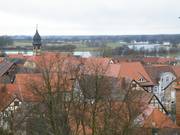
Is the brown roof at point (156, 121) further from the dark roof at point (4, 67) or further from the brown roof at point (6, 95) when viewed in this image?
the dark roof at point (4, 67)

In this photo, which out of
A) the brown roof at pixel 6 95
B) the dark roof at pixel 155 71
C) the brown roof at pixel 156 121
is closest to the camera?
the brown roof at pixel 156 121

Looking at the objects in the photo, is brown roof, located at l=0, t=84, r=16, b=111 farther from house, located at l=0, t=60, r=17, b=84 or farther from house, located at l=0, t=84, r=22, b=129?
house, located at l=0, t=60, r=17, b=84

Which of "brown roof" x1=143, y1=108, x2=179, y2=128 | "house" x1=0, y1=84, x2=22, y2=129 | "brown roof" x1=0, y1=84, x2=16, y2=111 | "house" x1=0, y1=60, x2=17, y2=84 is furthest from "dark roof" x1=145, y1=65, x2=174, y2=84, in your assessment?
"brown roof" x1=143, y1=108, x2=179, y2=128

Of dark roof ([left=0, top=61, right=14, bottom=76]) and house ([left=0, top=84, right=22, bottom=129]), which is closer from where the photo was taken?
house ([left=0, top=84, right=22, bottom=129])

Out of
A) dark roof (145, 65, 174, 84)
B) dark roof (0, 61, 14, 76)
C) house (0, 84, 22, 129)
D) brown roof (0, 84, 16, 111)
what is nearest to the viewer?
house (0, 84, 22, 129)

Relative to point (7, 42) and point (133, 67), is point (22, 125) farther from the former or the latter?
point (7, 42)

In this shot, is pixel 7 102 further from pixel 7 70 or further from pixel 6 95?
pixel 7 70

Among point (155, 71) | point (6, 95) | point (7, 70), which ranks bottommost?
point (7, 70)

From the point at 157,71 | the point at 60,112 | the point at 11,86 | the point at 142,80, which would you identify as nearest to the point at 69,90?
the point at 60,112

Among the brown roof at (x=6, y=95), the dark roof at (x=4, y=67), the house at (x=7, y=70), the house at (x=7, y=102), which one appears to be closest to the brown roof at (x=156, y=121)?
the house at (x=7, y=102)

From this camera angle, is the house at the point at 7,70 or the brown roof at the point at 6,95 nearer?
the brown roof at the point at 6,95

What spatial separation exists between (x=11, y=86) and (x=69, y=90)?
73.3ft

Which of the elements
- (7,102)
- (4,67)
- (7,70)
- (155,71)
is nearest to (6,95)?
(7,102)

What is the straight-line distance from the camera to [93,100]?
2581 cm
